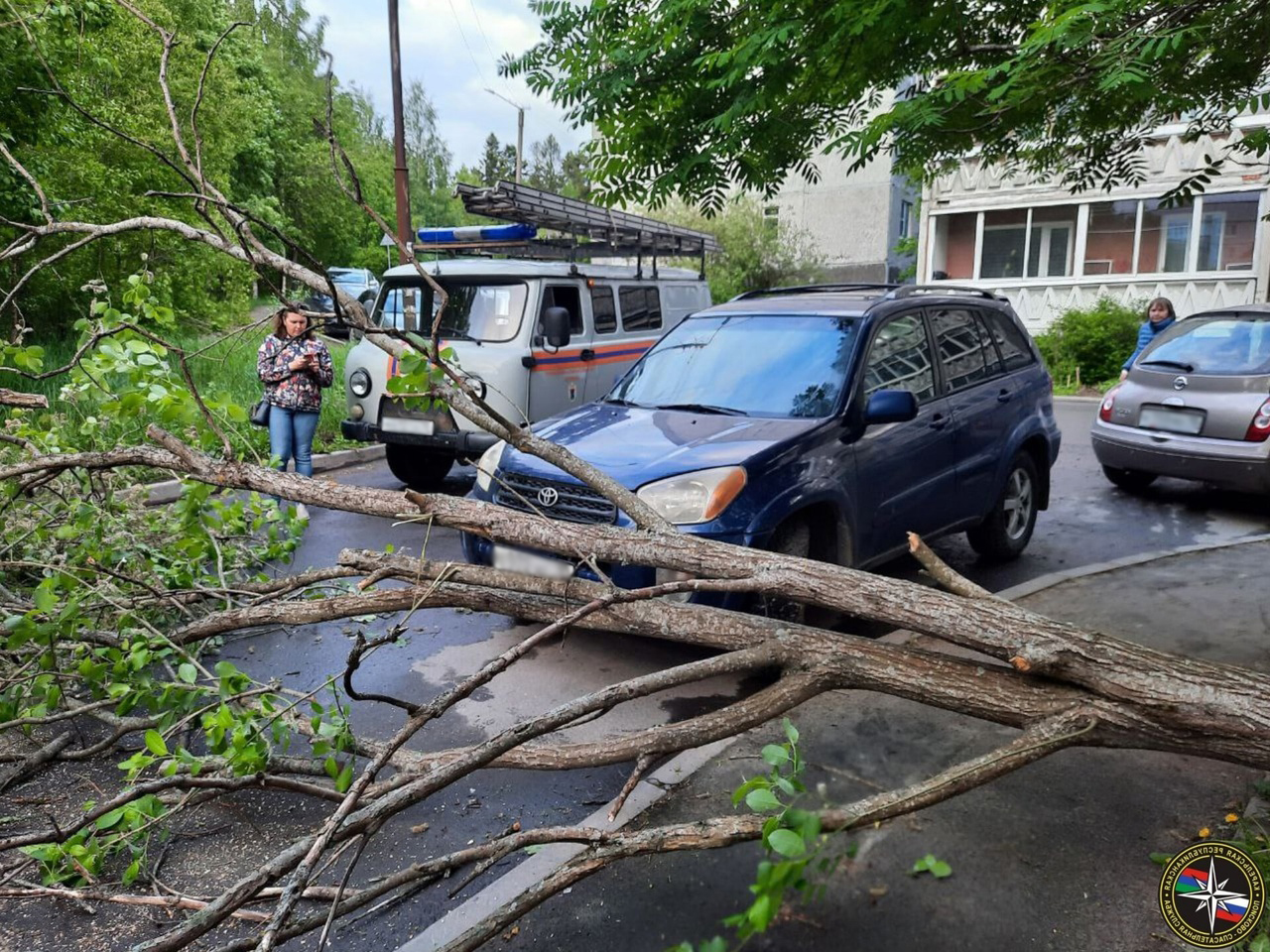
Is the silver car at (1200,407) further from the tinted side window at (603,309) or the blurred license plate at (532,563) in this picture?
the blurred license plate at (532,563)

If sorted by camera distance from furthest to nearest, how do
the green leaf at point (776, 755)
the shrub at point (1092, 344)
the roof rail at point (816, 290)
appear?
the shrub at point (1092, 344)
the roof rail at point (816, 290)
the green leaf at point (776, 755)

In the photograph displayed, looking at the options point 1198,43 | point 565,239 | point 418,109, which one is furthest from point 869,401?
point 418,109

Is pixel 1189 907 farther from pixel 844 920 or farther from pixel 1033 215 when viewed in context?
pixel 1033 215

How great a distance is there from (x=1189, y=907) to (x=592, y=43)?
4831 mm

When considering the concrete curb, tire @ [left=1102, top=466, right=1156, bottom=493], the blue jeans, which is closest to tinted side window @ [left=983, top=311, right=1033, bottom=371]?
tire @ [left=1102, top=466, right=1156, bottom=493]

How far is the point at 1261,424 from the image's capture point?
25.6 ft

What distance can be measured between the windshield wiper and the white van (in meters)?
3.08

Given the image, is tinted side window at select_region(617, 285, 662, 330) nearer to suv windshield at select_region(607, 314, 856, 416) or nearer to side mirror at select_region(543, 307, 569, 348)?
side mirror at select_region(543, 307, 569, 348)

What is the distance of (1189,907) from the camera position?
2795 mm

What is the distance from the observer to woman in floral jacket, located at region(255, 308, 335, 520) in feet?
26.0

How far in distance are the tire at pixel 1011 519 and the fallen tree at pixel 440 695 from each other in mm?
3659

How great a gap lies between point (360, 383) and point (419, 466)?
1105 mm

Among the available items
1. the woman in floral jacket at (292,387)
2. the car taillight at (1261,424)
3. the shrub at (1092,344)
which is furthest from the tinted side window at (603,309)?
the shrub at (1092,344)

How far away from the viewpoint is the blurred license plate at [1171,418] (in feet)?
27.1
